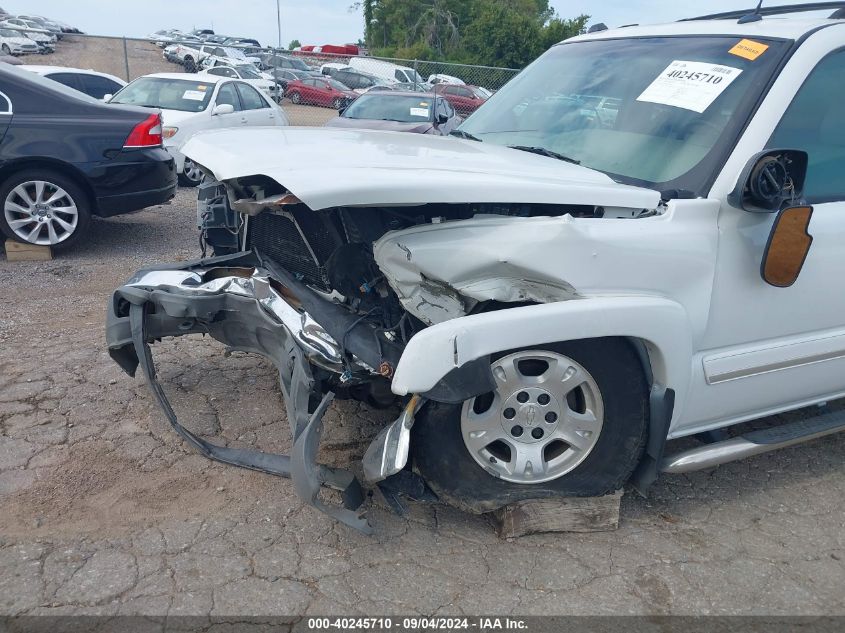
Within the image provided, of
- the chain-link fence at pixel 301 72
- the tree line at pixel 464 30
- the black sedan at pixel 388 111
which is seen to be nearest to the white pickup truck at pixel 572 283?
the black sedan at pixel 388 111

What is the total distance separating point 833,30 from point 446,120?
2472 millimetres

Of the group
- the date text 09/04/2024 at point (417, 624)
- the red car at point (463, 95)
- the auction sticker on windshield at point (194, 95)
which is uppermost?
the auction sticker on windshield at point (194, 95)

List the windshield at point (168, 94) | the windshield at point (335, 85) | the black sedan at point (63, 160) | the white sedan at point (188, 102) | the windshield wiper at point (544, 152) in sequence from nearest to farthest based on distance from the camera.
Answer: the windshield wiper at point (544, 152) → the black sedan at point (63, 160) → the white sedan at point (188, 102) → the windshield at point (168, 94) → the windshield at point (335, 85)

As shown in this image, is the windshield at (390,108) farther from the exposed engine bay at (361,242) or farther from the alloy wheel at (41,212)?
the exposed engine bay at (361,242)

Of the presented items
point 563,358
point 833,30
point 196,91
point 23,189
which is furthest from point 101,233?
point 833,30

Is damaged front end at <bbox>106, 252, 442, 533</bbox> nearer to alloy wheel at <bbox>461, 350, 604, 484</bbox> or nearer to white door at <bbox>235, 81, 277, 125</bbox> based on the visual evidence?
alloy wheel at <bbox>461, 350, 604, 484</bbox>

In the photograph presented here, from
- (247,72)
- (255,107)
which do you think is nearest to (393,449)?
(255,107)

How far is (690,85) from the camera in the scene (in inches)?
122

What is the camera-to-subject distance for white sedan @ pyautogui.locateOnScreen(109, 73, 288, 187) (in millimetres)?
10133

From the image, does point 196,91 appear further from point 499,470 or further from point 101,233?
point 499,470

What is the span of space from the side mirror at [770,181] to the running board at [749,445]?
94cm

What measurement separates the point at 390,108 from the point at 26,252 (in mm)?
6793

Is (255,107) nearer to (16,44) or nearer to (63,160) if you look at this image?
(63,160)

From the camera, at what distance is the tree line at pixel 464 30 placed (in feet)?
144
